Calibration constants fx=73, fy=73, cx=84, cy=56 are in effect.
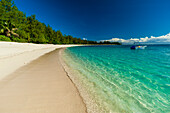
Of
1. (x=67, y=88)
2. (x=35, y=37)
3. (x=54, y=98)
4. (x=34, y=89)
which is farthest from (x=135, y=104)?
(x=35, y=37)

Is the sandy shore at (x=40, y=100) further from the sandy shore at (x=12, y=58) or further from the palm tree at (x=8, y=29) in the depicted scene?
the palm tree at (x=8, y=29)

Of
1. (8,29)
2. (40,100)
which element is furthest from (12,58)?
(8,29)

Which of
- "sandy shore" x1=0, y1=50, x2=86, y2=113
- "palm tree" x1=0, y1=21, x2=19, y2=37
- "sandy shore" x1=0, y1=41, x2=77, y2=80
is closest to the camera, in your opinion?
"sandy shore" x1=0, y1=50, x2=86, y2=113

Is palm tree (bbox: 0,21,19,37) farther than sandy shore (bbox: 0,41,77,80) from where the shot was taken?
Yes

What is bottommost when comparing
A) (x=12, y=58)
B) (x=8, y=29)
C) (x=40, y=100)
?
(x=40, y=100)

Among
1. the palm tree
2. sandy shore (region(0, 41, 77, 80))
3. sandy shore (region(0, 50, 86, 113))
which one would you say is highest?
the palm tree

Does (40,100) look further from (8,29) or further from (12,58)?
(8,29)

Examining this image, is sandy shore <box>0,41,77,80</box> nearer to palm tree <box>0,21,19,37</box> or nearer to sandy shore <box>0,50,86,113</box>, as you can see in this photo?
sandy shore <box>0,50,86,113</box>

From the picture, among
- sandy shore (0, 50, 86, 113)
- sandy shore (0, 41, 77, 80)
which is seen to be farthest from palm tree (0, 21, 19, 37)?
sandy shore (0, 50, 86, 113)

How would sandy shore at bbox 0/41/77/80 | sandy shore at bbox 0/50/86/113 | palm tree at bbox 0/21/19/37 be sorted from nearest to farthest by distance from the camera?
1. sandy shore at bbox 0/50/86/113
2. sandy shore at bbox 0/41/77/80
3. palm tree at bbox 0/21/19/37

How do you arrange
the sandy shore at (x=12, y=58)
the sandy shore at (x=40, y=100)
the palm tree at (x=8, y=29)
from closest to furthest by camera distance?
1. the sandy shore at (x=40, y=100)
2. the sandy shore at (x=12, y=58)
3. the palm tree at (x=8, y=29)

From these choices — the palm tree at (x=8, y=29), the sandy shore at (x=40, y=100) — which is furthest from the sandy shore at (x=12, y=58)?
the palm tree at (x=8, y=29)

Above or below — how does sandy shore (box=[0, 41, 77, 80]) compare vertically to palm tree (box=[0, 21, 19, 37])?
below

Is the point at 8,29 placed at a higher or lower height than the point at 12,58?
higher
